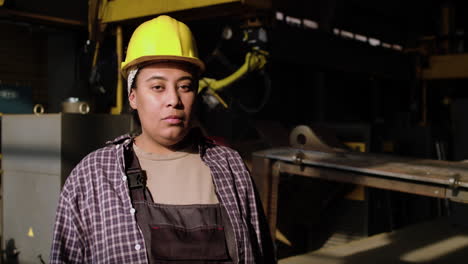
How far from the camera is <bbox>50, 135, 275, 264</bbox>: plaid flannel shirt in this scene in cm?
151

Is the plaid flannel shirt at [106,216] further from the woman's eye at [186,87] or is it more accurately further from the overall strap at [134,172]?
the woman's eye at [186,87]

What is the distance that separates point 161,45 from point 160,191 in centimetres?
50

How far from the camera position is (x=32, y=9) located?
4.00 meters

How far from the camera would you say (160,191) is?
5.24 ft

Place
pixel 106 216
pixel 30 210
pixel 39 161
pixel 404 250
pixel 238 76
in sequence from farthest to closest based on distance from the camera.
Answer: pixel 238 76 < pixel 30 210 < pixel 39 161 < pixel 404 250 < pixel 106 216

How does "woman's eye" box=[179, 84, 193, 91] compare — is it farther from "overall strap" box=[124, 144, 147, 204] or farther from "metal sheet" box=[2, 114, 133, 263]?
"metal sheet" box=[2, 114, 133, 263]

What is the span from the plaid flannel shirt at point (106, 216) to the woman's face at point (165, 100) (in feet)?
0.53

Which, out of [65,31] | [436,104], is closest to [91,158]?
[65,31]

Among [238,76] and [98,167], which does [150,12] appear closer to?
[238,76]

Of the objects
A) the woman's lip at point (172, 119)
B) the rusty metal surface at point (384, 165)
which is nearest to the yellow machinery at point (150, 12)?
the rusty metal surface at point (384, 165)

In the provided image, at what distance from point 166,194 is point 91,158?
0.99 feet

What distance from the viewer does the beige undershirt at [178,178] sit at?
5.22 feet

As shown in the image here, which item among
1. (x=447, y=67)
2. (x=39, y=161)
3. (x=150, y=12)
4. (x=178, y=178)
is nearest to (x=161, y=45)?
(x=178, y=178)

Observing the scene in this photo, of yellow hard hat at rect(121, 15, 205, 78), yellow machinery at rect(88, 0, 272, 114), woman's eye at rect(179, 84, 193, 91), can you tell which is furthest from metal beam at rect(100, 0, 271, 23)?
woman's eye at rect(179, 84, 193, 91)
